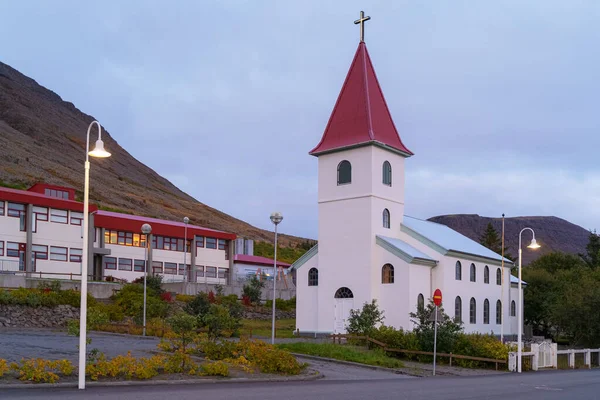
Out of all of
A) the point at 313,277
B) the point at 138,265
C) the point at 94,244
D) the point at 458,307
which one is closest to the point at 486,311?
the point at 458,307

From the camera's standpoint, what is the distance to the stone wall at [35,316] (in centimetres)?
3653

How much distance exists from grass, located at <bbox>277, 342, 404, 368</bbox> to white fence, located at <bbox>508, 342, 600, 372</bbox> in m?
5.19

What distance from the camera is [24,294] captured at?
38594 millimetres

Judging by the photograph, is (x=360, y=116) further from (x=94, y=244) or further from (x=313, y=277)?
(x=94, y=244)

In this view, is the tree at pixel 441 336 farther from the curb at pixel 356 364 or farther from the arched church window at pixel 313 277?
the arched church window at pixel 313 277

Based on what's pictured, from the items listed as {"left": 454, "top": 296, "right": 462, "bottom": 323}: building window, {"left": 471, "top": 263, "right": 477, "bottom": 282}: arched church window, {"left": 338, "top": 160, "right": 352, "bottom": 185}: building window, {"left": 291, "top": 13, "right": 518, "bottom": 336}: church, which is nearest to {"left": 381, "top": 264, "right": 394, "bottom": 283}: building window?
{"left": 291, "top": 13, "right": 518, "bottom": 336}: church

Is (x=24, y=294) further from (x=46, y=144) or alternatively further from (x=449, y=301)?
(x=46, y=144)

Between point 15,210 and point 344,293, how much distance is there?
24854 mm

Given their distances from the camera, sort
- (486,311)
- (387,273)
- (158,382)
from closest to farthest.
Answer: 1. (158,382)
2. (387,273)
3. (486,311)

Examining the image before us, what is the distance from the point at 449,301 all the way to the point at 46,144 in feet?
563

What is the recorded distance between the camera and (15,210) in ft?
163

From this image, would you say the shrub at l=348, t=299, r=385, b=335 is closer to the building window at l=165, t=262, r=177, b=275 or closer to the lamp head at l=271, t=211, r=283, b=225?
the lamp head at l=271, t=211, r=283, b=225

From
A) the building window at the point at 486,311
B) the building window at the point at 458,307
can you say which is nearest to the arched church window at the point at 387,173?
the building window at the point at 458,307

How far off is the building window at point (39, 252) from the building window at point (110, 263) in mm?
7995
